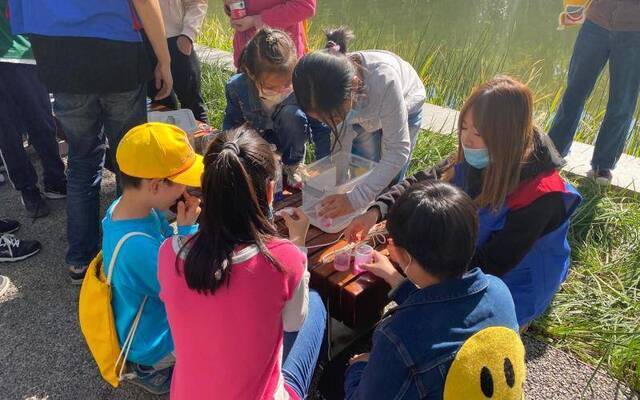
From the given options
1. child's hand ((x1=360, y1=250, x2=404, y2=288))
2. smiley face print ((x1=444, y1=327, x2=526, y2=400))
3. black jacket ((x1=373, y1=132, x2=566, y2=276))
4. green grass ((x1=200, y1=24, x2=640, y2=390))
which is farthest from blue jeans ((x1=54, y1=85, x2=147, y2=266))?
smiley face print ((x1=444, y1=327, x2=526, y2=400))

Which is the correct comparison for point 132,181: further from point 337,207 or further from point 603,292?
point 603,292

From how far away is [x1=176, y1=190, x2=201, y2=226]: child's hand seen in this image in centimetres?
211

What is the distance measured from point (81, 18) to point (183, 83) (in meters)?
1.41

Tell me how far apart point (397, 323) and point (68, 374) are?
1567 mm

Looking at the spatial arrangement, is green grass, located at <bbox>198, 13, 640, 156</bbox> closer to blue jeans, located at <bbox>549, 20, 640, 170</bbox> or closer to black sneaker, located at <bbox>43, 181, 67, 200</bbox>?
blue jeans, located at <bbox>549, 20, 640, 170</bbox>

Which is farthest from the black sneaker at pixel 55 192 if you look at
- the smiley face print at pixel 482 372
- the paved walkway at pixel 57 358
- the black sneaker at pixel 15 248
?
the smiley face print at pixel 482 372

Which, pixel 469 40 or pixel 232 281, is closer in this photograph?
pixel 232 281

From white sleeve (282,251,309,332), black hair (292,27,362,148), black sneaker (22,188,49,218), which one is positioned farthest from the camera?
black sneaker (22,188,49,218)

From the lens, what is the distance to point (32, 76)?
10.5ft

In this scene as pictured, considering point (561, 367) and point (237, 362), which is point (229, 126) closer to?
point (237, 362)

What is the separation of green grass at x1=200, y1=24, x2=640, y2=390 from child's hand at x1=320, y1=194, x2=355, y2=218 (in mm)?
1040

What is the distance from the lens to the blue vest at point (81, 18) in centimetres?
228

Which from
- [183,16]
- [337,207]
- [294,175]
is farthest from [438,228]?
[183,16]

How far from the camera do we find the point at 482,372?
130cm
